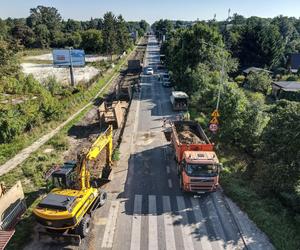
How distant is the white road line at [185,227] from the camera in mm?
15750

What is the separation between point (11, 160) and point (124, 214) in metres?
12.7

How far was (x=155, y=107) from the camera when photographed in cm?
4316

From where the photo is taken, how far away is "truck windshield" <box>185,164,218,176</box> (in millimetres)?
19578

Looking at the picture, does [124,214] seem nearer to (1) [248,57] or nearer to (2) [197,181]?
(2) [197,181]

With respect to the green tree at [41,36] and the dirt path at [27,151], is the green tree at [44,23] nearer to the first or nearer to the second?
the green tree at [41,36]

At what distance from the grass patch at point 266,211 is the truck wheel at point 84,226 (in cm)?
948

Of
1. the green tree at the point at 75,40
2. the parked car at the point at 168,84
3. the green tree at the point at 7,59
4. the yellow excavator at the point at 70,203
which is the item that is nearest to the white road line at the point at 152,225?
the yellow excavator at the point at 70,203

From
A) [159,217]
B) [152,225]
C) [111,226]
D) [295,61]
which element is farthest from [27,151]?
[295,61]

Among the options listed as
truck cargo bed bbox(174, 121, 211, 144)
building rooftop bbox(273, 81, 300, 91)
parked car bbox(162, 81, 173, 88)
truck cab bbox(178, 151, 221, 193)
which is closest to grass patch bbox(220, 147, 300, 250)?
truck cab bbox(178, 151, 221, 193)

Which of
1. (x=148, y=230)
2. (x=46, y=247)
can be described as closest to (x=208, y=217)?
(x=148, y=230)

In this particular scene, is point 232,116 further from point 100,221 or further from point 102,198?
point 100,221

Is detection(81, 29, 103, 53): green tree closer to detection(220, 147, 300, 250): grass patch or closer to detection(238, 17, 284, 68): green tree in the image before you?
detection(238, 17, 284, 68): green tree

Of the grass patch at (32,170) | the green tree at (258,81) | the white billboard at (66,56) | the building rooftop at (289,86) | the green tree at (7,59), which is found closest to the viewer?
the grass patch at (32,170)

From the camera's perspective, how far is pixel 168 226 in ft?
56.4
